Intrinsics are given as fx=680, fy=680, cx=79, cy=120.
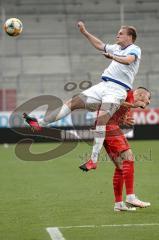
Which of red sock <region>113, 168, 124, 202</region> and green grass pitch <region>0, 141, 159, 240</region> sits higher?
red sock <region>113, 168, 124, 202</region>

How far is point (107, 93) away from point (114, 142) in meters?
0.67

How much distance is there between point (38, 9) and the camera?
104 feet

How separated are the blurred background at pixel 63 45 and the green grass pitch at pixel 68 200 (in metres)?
8.97

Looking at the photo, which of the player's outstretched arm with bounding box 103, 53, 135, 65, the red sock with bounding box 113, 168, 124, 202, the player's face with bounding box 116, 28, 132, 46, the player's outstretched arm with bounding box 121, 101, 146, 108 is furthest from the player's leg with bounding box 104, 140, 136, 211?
the player's face with bounding box 116, 28, 132, 46

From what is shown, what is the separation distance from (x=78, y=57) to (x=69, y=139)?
706 centimetres

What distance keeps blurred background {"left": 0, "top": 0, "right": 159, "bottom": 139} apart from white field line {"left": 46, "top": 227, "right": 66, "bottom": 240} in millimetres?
18938

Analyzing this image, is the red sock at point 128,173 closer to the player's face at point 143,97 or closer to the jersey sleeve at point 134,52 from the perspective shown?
the player's face at point 143,97

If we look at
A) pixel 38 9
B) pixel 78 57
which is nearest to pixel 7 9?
pixel 38 9

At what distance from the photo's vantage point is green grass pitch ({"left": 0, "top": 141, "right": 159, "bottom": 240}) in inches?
298

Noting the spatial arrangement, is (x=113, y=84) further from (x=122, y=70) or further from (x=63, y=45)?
(x=63, y=45)

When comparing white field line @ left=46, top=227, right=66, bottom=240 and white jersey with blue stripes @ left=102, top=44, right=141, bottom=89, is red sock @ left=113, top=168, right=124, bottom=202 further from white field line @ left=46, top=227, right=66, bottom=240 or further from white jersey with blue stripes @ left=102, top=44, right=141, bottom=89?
white field line @ left=46, top=227, right=66, bottom=240

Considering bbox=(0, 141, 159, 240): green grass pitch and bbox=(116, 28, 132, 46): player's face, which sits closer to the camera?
bbox=(0, 141, 159, 240): green grass pitch

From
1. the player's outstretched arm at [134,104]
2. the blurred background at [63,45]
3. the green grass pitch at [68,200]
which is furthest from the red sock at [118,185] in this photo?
the blurred background at [63,45]

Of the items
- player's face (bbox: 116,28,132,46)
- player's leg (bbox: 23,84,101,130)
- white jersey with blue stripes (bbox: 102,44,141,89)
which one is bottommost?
player's leg (bbox: 23,84,101,130)
